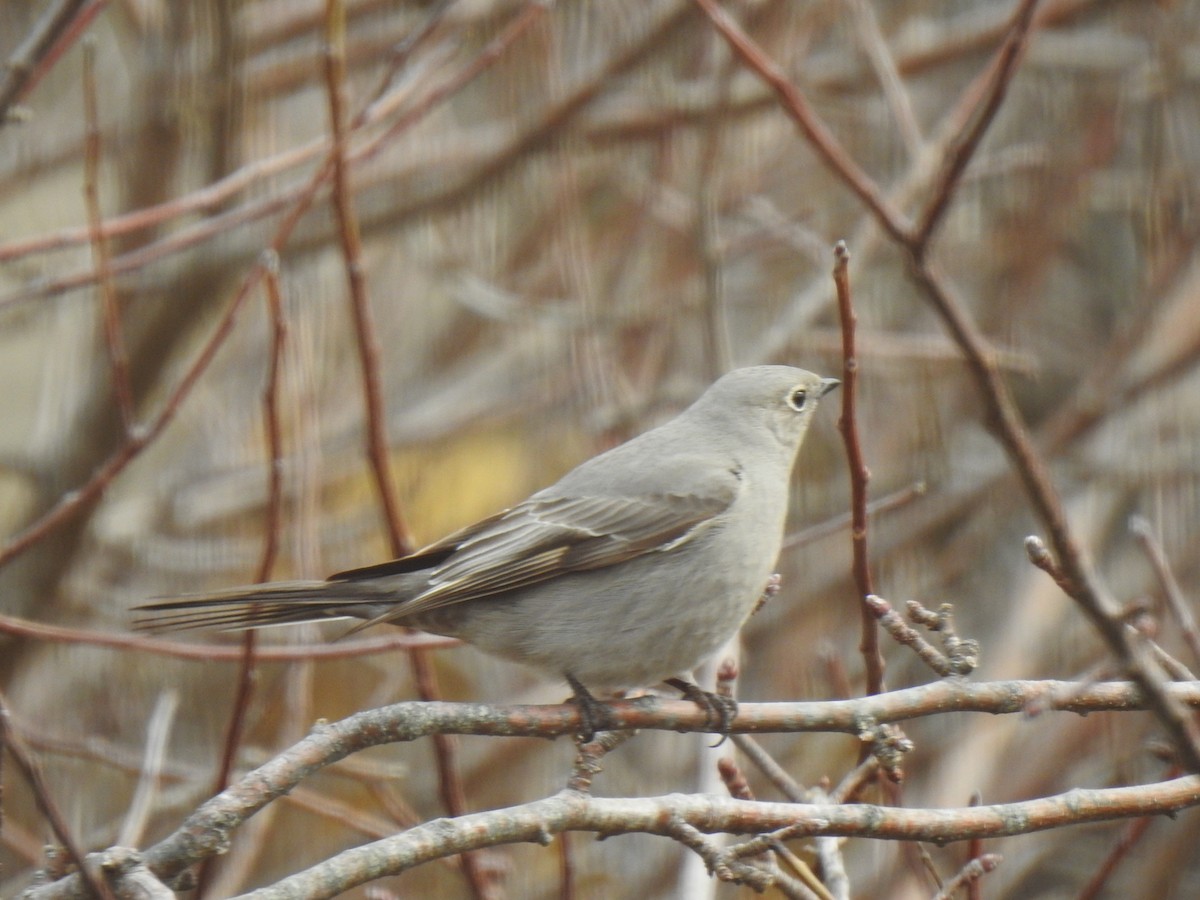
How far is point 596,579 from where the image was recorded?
13.2ft

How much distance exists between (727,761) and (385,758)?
161 inches

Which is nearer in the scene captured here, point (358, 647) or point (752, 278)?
point (358, 647)

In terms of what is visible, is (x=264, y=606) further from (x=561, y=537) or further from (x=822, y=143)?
(x=822, y=143)

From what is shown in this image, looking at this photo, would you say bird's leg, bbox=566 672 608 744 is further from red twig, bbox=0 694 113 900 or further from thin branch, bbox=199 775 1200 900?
red twig, bbox=0 694 113 900

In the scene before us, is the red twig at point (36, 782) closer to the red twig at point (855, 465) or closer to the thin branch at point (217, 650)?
A: the red twig at point (855, 465)

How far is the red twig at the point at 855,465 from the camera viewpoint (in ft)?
8.66

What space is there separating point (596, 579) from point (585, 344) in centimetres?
243

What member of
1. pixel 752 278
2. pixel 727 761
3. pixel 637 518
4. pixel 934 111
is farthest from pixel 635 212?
pixel 727 761

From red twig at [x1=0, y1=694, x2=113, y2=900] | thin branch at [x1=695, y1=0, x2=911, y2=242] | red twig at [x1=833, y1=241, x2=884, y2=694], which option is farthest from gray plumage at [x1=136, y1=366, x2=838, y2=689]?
red twig at [x1=0, y1=694, x2=113, y2=900]

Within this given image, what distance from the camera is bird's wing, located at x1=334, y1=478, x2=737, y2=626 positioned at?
3.86 metres

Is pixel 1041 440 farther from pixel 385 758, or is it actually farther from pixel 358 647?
pixel 358 647

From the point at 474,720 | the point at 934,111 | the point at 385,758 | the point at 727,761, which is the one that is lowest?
the point at 385,758

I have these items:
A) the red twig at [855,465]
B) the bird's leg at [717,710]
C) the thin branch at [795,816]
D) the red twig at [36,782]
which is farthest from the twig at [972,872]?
the red twig at [36,782]

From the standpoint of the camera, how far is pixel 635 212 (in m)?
7.83
